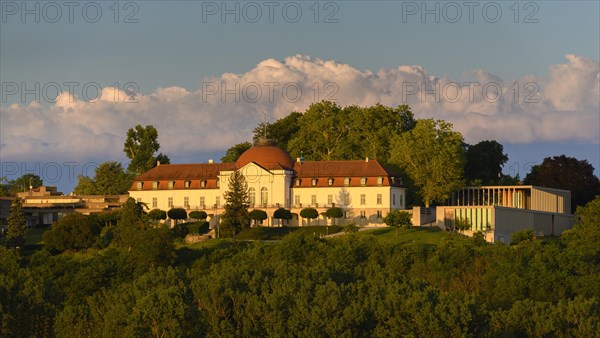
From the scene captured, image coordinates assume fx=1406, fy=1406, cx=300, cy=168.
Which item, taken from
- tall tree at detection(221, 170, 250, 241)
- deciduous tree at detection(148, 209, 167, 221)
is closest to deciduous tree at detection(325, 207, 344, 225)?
tall tree at detection(221, 170, 250, 241)

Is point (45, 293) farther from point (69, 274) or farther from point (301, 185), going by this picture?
point (301, 185)

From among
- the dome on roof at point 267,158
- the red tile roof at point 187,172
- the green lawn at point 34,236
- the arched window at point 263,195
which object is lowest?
the green lawn at point 34,236

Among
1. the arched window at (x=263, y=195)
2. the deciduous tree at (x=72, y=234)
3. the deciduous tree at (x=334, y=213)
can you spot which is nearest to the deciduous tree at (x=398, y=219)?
the deciduous tree at (x=334, y=213)

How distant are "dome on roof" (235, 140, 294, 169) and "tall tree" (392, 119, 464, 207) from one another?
1090 centimetres

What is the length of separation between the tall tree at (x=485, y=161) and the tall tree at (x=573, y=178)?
254 inches

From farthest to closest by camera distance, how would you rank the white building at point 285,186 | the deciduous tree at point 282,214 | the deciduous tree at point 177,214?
the white building at point 285,186, the deciduous tree at point 177,214, the deciduous tree at point 282,214

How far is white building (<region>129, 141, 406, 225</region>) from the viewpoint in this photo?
129875 mm

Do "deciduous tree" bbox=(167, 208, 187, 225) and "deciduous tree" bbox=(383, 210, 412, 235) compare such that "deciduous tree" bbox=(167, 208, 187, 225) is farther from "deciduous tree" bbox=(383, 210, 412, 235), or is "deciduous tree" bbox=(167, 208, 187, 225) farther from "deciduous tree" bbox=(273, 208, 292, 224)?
"deciduous tree" bbox=(383, 210, 412, 235)

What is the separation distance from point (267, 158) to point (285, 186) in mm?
Result: 4186

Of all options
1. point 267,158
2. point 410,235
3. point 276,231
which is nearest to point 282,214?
point 276,231

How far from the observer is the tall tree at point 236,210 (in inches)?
4737

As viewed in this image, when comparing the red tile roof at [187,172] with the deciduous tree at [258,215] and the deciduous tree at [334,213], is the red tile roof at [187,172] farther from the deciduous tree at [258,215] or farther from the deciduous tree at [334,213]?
the deciduous tree at [334,213]

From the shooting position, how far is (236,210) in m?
121

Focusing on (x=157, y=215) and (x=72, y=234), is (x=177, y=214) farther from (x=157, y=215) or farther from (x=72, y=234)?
(x=72, y=234)
